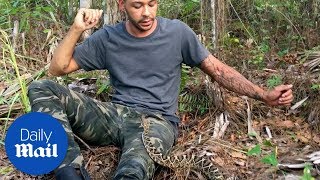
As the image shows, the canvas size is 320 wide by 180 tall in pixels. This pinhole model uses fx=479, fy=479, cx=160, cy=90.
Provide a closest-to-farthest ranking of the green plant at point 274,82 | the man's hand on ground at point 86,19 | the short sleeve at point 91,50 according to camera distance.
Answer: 1. the man's hand on ground at point 86,19
2. the short sleeve at point 91,50
3. the green plant at point 274,82

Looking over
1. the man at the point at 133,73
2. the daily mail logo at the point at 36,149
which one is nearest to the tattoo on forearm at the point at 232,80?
the man at the point at 133,73

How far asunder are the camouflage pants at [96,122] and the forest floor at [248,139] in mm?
156

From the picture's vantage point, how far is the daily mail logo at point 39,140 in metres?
3.31

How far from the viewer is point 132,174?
3.12m

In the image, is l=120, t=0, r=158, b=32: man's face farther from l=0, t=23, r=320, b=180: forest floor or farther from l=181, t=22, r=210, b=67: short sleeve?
l=0, t=23, r=320, b=180: forest floor

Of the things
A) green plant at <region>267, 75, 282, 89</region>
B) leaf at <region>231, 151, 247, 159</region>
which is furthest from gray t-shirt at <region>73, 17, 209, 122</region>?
green plant at <region>267, 75, 282, 89</region>

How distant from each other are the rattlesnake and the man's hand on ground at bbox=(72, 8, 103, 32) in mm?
980

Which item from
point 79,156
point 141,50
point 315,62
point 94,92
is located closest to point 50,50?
point 94,92

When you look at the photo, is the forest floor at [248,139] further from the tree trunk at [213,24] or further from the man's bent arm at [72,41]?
the man's bent arm at [72,41]

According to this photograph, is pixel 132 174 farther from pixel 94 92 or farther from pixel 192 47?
pixel 94 92

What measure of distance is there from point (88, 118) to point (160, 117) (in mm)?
A: 567

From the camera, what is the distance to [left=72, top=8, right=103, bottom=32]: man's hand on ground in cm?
375

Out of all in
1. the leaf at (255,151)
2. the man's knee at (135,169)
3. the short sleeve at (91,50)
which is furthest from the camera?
the short sleeve at (91,50)

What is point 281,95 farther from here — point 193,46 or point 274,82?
point 274,82
